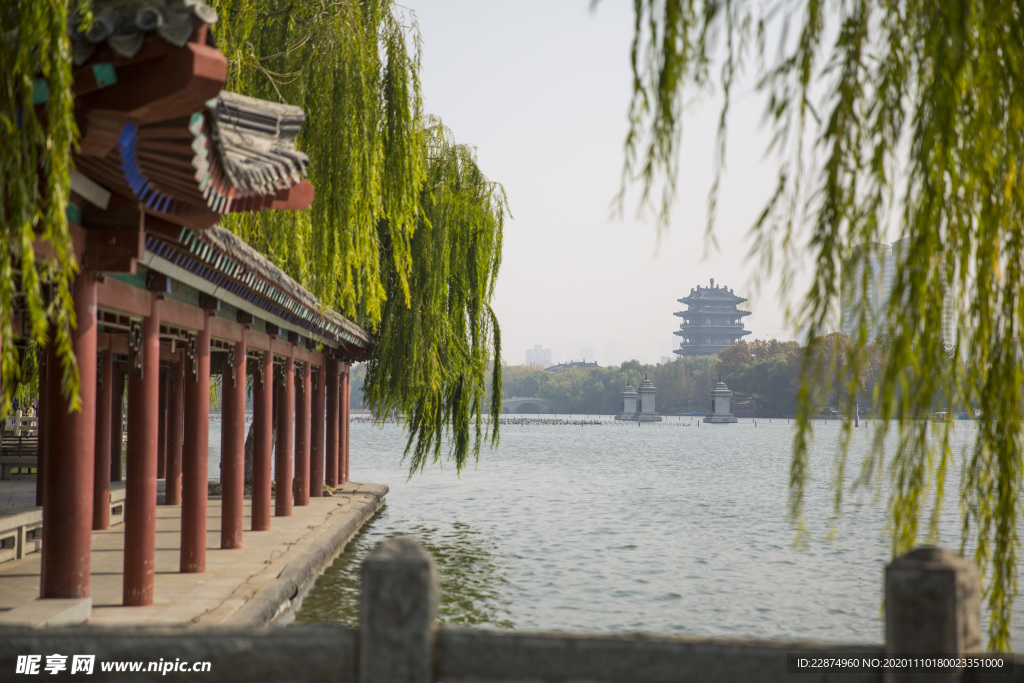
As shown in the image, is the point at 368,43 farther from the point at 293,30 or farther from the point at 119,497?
the point at 119,497

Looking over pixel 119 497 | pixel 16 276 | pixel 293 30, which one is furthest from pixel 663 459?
pixel 16 276

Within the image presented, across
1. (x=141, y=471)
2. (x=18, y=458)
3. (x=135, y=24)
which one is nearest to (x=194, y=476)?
(x=141, y=471)

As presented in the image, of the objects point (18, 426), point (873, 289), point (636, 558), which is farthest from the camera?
point (18, 426)

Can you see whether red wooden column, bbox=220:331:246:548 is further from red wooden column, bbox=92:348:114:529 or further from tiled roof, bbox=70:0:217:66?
tiled roof, bbox=70:0:217:66

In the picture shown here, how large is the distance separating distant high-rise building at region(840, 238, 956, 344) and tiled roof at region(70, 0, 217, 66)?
7.18 ft

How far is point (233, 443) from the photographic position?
8.67 m

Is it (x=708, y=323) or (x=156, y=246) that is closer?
(x=156, y=246)

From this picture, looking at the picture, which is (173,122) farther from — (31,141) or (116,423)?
(116,423)

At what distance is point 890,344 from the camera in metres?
2.35

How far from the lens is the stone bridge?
11150cm

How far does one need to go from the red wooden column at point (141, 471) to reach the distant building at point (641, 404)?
302 feet

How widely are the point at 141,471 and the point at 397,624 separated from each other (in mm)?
4349

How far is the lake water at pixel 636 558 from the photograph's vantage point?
8984mm

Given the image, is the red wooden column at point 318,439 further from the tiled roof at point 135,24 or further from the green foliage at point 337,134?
the tiled roof at point 135,24
